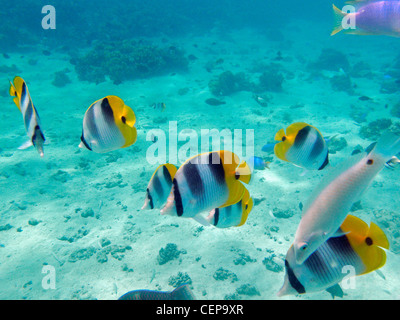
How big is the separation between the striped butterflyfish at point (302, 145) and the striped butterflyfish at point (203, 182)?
1675 mm

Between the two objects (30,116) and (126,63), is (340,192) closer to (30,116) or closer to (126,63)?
(30,116)

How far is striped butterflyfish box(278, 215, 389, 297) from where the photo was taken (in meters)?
1.50

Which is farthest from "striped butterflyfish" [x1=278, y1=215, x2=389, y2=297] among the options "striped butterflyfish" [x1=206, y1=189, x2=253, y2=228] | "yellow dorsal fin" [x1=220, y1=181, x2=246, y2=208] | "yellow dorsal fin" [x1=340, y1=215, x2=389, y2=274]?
"striped butterflyfish" [x1=206, y1=189, x2=253, y2=228]

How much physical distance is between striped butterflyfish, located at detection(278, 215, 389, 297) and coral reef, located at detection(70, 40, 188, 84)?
16487mm

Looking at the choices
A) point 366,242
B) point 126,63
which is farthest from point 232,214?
point 126,63

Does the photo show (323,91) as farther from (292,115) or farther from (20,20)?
(20,20)

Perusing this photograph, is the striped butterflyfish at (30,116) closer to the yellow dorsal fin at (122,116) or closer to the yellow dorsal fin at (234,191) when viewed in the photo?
the yellow dorsal fin at (122,116)

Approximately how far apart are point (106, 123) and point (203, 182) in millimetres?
1438

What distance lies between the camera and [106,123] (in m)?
2.35

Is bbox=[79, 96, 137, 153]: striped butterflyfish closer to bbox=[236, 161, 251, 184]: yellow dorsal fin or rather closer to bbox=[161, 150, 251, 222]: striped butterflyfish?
bbox=[161, 150, 251, 222]: striped butterflyfish

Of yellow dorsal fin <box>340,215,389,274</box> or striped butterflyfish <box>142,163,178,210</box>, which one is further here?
striped butterflyfish <box>142,163,178,210</box>

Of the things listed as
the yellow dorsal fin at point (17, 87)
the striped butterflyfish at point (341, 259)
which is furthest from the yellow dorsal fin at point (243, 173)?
the yellow dorsal fin at point (17, 87)

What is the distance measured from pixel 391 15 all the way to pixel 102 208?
7.32m

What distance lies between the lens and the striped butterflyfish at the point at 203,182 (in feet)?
4.87
